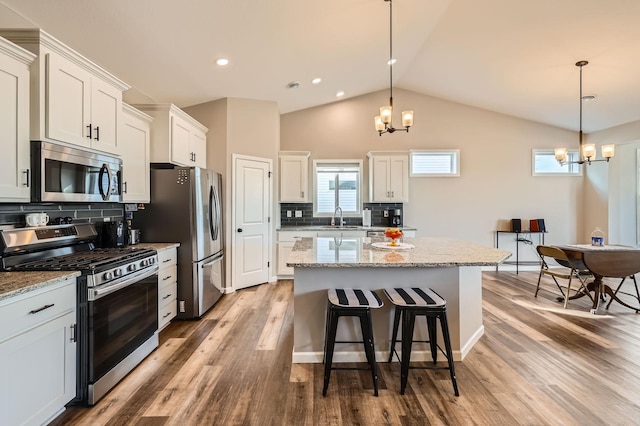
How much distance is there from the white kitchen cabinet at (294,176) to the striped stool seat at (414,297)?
10.8 ft

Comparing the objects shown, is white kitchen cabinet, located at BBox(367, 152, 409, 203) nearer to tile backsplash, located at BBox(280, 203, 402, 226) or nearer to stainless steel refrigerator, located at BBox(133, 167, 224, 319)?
tile backsplash, located at BBox(280, 203, 402, 226)

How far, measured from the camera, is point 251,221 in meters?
4.85

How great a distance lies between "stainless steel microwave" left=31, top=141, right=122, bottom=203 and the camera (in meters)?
2.00

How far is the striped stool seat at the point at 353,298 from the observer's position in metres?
2.11

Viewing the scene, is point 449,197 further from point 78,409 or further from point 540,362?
point 78,409

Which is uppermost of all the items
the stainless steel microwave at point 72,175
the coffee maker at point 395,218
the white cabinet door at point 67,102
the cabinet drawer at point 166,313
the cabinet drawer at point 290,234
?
the white cabinet door at point 67,102

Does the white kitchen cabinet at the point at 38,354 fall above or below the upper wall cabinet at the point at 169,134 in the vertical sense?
below

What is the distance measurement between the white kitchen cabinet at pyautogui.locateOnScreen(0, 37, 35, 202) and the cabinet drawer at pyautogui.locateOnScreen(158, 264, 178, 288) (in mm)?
1330

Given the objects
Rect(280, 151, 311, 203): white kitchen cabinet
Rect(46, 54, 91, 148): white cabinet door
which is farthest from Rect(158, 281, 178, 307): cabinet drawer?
Rect(280, 151, 311, 203): white kitchen cabinet

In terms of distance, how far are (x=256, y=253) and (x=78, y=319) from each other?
3.06 meters

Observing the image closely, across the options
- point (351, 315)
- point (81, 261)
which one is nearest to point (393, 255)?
point (351, 315)

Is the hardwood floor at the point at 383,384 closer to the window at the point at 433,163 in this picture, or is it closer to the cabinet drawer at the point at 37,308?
the cabinet drawer at the point at 37,308

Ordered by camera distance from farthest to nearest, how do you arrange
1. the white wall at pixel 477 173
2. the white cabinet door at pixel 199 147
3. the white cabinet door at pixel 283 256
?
the white wall at pixel 477 173, the white cabinet door at pixel 283 256, the white cabinet door at pixel 199 147

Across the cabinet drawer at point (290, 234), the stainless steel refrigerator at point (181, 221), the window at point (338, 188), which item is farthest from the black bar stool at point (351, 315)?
the window at point (338, 188)
